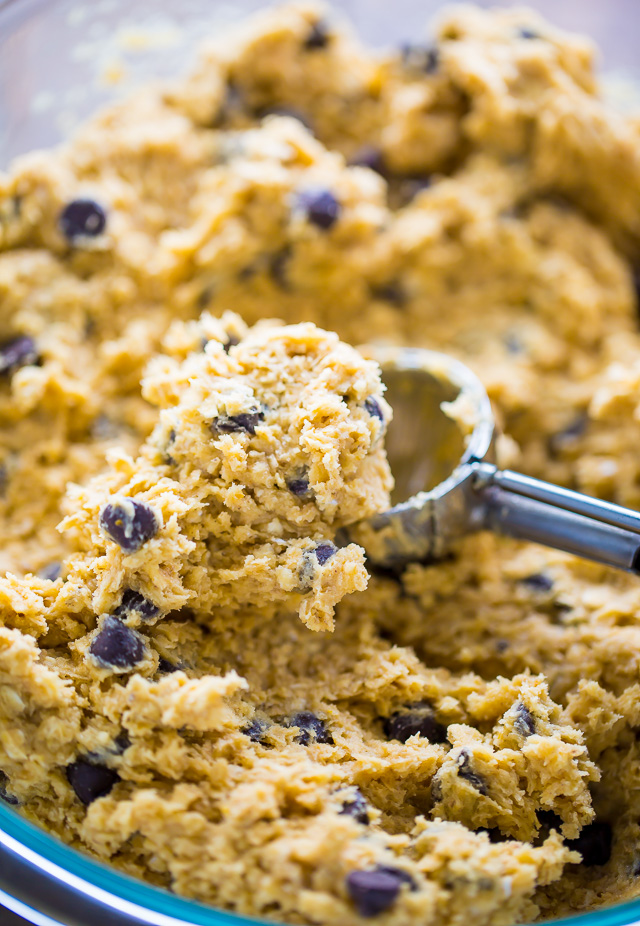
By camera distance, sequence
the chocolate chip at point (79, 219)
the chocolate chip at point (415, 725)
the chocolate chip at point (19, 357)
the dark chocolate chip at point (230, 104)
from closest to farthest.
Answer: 1. the chocolate chip at point (415, 725)
2. the chocolate chip at point (19, 357)
3. the chocolate chip at point (79, 219)
4. the dark chocolate chip at point (230, 104)

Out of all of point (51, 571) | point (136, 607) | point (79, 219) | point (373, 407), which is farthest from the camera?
point (79, 219)

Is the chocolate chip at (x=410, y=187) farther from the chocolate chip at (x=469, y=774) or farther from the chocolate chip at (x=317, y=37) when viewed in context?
the chocolate chip at (x=469, y=774)

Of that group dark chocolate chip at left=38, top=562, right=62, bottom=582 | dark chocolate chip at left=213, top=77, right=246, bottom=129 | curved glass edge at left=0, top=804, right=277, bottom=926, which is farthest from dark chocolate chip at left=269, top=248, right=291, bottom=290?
curved glass edge at left=0, top=804, right=277, bottom=926

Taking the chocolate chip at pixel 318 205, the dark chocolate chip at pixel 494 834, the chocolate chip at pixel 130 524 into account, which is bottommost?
the dark chocolate chip at pixel 494 834

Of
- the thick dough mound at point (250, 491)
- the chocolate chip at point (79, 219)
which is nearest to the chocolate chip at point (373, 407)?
the thick dough mound at point (250, 491)

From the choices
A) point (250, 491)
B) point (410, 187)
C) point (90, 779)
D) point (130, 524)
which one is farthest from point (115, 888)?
point (410, 187)

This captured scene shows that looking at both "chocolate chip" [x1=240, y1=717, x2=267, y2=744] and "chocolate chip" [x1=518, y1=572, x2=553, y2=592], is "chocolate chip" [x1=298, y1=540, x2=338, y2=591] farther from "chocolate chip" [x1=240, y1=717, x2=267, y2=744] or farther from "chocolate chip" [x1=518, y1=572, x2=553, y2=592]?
"chocolate chip" [x1=518, y1=572, x2=553, y2=592]

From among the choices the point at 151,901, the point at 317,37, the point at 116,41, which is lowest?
the point at 151,901

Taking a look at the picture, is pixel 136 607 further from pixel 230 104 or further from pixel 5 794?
pixel 230 104
